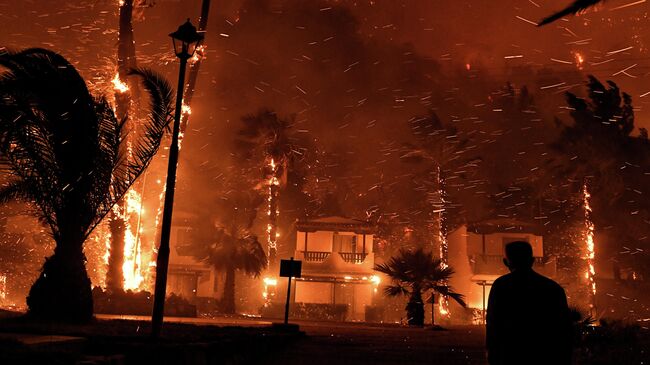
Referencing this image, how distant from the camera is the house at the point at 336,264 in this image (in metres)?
42.2

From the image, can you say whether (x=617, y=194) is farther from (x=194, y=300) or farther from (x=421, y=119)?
(x=194, y=300)

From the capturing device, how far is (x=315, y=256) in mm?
42656

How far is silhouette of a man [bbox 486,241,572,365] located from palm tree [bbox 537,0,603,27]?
12.7 ft

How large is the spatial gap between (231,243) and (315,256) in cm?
618

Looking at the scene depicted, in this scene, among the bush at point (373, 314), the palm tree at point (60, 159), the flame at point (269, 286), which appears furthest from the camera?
the flame at point (269, 286)

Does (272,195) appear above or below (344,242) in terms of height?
above

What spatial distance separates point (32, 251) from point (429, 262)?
24116 millimetres

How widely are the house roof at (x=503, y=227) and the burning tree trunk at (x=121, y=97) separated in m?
23.8

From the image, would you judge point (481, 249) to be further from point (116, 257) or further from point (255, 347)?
point (255, 347)

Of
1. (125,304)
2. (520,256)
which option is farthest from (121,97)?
(520,256)

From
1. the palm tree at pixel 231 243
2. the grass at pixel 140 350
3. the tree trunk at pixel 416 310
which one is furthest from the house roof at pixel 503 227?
the grass at pixel 140 350

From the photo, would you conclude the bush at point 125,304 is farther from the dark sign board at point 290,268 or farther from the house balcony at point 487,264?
the house balcony at point 487,264

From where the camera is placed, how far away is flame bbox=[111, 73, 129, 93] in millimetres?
25542

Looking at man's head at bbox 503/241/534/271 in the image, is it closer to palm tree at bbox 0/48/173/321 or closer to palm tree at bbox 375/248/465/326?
palm tree at bbox 0/48/173/321
